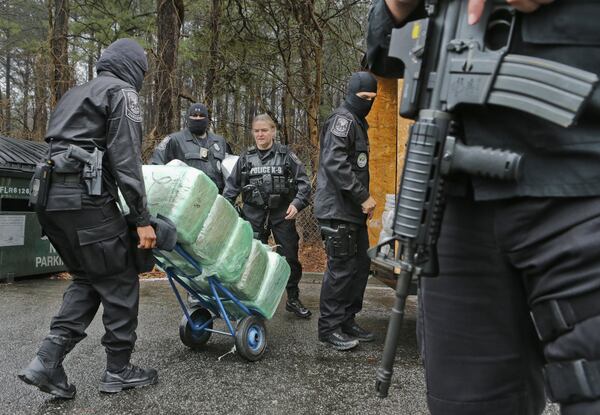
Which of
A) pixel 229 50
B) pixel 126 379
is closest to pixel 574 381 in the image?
pixel 126 379

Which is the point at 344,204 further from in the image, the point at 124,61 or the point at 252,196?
the point at 124,61

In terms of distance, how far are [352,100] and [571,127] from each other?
10.0 ft

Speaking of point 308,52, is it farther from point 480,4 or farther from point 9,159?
point 480,4

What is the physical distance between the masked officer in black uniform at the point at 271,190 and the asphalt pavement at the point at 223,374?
29.9 inches

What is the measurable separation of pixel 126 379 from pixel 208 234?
3.23 feet

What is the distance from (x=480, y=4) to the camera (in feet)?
Answer: 3.67

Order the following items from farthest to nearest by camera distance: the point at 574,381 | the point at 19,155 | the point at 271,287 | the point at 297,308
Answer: the point at 19,155, the point at 297,308, the point at 271,287, the point at 574,381

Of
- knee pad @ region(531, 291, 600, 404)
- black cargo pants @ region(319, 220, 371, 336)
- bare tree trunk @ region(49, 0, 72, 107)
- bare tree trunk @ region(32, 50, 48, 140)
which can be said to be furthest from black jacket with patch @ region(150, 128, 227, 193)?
bare tree trunk @ region(32, 50, 48, 140)

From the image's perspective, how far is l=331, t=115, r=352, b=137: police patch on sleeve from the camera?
12.7 feet

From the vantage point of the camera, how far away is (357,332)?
13.5 feet

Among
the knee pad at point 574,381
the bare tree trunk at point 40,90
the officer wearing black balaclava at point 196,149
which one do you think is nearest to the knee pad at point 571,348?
the knee pad at point 574,381

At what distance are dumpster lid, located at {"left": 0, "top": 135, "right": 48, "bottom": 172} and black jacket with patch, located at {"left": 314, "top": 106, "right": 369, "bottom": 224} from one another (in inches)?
139

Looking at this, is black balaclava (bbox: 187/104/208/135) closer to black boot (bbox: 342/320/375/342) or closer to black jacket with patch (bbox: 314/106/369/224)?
black jacket with patch (bbox: 314/106/369/224)

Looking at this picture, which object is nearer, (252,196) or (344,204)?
(344,204)
